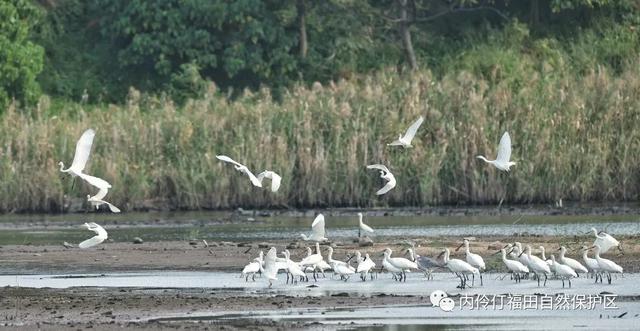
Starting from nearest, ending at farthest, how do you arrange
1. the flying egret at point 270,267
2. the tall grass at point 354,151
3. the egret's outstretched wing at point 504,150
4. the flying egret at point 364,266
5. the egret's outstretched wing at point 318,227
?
the flying egret at point 270,267 < the flying egret at point 364,266 < the egret's outstretched wing at point 318,227 < the egret's outstretched wing at point 504,150 < the tall grass at point 354,151

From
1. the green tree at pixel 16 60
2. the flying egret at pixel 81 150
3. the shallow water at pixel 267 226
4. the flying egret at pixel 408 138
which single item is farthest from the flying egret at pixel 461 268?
the green tree at pixel 16 60

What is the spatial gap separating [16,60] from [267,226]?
1264cm

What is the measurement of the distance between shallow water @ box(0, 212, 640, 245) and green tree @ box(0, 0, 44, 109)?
25.8 feet

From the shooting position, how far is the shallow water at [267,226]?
2795 cm

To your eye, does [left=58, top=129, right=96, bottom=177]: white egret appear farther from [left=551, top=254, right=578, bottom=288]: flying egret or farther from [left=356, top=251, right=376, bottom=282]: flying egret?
[left=551, top=254, right=578, bottom=288]: flying egret

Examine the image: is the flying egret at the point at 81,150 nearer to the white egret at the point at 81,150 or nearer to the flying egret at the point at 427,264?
the white egret at the point at 81,150

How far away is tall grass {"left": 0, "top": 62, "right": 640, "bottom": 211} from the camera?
3262 cm

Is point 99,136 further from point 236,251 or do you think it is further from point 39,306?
point 39,306

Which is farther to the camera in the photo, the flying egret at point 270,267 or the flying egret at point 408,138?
the flying egret at point 408,138

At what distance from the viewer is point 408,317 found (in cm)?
1702

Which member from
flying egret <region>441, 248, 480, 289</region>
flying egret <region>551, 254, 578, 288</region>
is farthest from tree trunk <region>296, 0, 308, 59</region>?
flying egret <region>551, 254, 578, 288</region>

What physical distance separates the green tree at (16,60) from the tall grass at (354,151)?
505 centimetres

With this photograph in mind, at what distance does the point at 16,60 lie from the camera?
40562 millimetres

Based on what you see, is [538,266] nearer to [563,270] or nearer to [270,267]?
[563,270]
